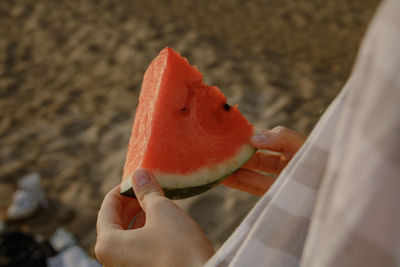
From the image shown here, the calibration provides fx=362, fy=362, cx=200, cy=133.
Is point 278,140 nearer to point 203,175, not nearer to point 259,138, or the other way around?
point 259,138

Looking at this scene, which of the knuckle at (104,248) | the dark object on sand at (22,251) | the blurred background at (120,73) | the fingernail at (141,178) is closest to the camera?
the knuckle at (104,248)

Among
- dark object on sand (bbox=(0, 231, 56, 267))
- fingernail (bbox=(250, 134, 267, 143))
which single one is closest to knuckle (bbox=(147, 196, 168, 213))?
fingernail (bbox=(250, 134, 267, 143))

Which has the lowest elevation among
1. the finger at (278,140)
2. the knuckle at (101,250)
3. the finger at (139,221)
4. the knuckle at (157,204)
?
the finger at (139,221)

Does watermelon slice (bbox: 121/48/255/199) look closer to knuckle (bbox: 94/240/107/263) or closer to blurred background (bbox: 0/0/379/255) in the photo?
knuckle (bbox: 94/240/107/263)

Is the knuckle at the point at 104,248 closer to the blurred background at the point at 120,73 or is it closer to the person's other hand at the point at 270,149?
the person's other hand at the point at 270,149

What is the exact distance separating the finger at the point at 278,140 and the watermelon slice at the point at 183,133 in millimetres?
39

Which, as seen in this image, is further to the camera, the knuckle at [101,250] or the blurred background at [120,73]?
the blurred background at [120,73]

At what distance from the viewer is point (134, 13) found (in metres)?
4.32

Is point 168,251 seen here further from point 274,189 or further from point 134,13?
point 134,13

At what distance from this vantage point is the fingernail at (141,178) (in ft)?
3.11

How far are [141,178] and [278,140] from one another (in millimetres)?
545

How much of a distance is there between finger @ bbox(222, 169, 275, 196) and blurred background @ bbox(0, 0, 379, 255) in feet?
2.56

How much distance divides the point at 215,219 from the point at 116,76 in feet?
6.07

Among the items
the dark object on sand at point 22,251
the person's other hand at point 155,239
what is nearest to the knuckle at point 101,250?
the person's other hand at point 155,239
